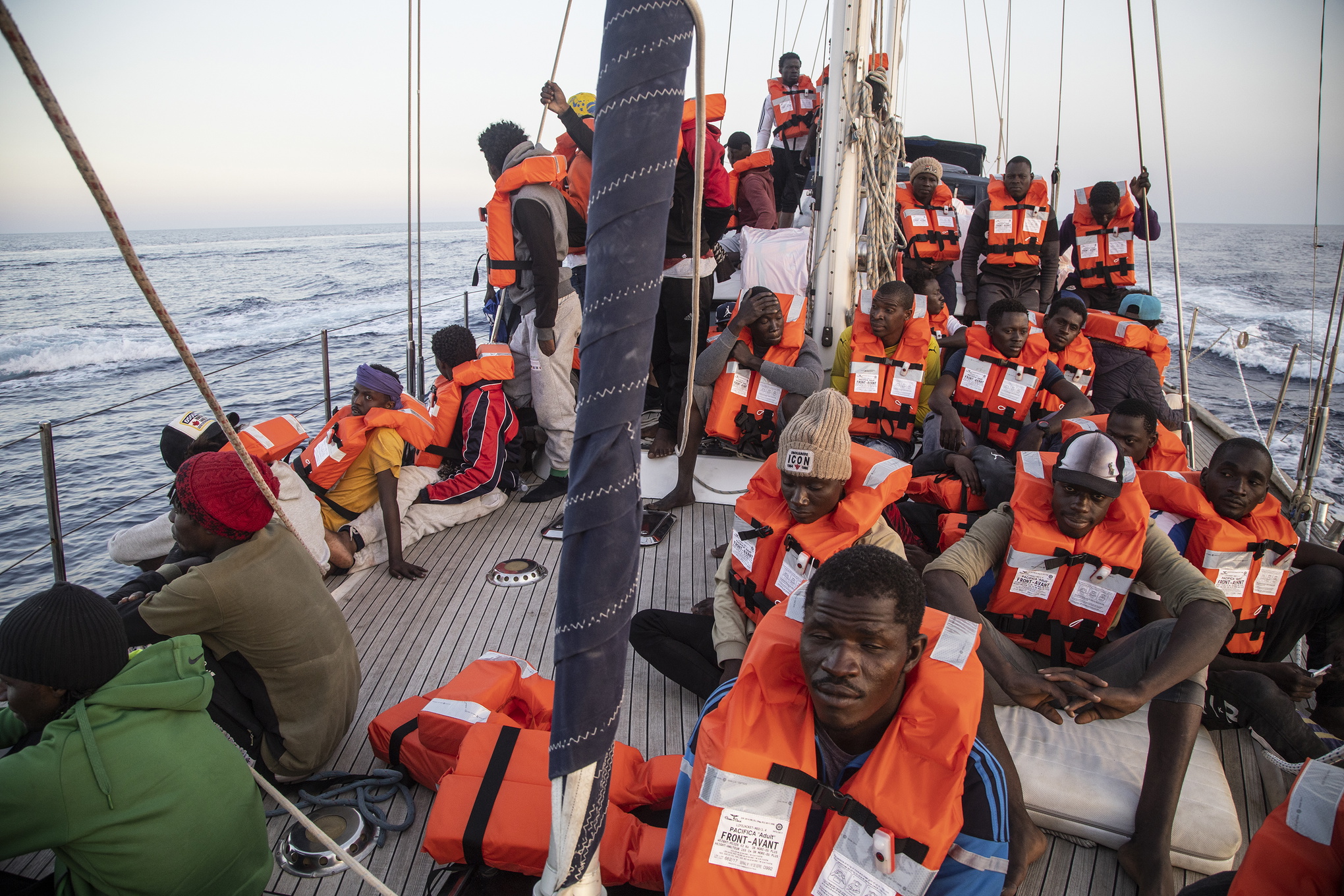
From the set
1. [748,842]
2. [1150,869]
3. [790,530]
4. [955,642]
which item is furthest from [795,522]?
[1150,869]

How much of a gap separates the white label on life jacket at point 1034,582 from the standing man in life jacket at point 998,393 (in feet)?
4.33

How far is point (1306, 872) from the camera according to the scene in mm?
1178

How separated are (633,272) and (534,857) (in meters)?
1.48

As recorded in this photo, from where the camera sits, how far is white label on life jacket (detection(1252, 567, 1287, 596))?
257 centimetres

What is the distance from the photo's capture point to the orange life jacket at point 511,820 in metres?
1.74

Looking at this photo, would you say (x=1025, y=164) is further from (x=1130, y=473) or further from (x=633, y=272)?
(x=633, y=272)

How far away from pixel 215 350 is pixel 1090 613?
16112 millimetres

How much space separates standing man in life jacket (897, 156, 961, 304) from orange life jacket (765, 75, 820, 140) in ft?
7.50

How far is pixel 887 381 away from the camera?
4047 millimetres

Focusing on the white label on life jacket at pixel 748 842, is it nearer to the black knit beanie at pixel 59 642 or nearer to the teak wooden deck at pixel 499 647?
the teak wooden deck at pixel 499 647

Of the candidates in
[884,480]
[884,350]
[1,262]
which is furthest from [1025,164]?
[1,262]

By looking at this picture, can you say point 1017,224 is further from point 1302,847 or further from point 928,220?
point 1302,847

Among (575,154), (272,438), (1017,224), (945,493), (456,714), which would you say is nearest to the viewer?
(456,714)

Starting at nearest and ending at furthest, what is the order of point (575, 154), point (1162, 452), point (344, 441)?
point (1162, 452) → point (344, 441) → point (575, 154)
